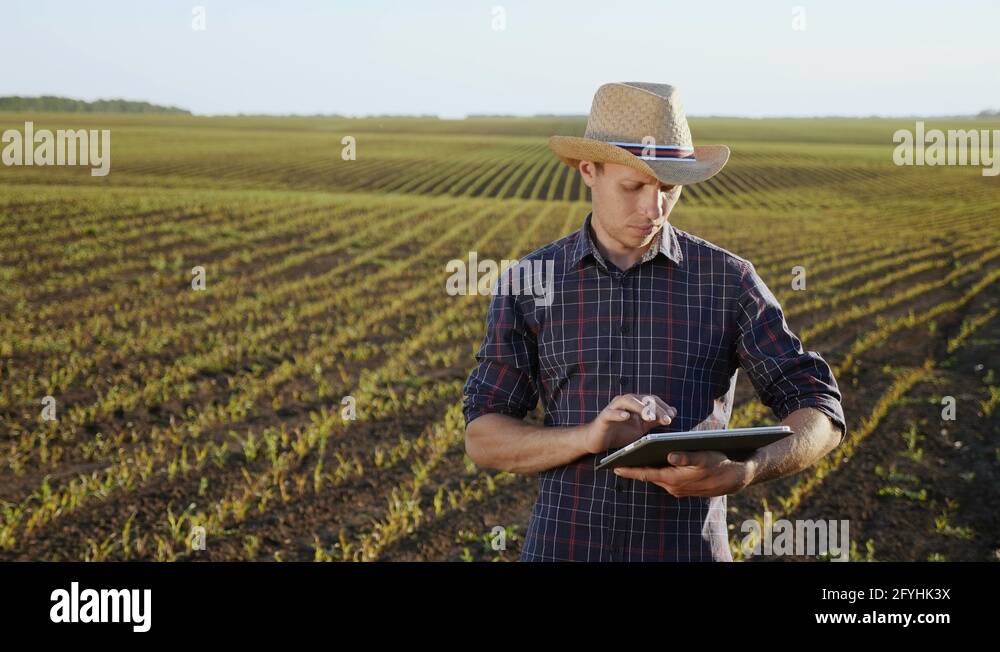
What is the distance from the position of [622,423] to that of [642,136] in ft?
2.21

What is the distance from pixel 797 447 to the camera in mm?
2031

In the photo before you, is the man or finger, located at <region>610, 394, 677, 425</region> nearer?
finger, located at <region>610, 394, 677, 425</region>

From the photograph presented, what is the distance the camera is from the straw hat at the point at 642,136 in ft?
7.04

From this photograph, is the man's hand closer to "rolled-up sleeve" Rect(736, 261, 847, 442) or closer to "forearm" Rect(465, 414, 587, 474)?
"forearm" Rect(465, 414, 587, 474)

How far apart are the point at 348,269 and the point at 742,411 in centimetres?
855

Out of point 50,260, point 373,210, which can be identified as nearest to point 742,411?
point 50,260

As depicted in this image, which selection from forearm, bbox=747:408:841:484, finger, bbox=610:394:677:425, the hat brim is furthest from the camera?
the hat brim

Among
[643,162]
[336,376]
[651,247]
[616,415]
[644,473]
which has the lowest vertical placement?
[336,376]

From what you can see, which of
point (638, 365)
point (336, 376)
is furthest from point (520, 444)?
point (336, 376)

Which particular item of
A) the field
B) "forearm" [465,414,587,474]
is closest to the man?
"forearm" [465,414,587,474]

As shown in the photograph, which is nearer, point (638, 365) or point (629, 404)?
point (629, 404)

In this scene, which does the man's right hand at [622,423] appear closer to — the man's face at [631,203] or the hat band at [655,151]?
the man's face at [631,203]

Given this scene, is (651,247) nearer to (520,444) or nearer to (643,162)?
(643,162)

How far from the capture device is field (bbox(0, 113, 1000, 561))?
6297 millimetres
